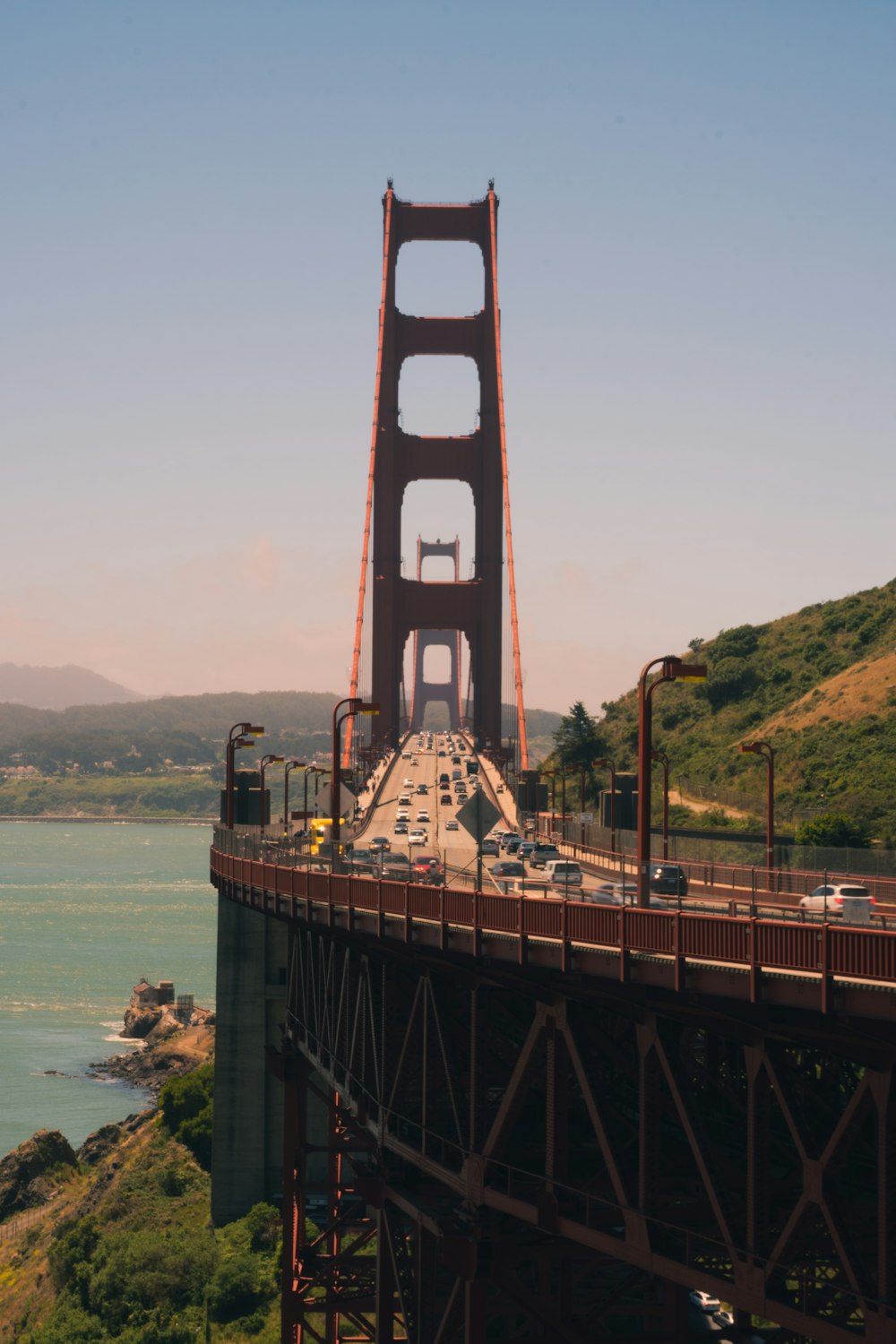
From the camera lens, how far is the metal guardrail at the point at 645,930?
16.3 m

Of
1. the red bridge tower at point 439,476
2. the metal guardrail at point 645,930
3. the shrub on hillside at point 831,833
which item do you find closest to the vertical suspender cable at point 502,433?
the red bridge tower at point 439,476

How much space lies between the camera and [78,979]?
128 meters

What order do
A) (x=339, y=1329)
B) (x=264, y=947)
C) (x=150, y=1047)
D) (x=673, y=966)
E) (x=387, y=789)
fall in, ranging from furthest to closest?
(x=387, y=789)
(x=150, y=1047)
(x=264, y=947)
(x=339, y=1329)
(x=673, y=966)

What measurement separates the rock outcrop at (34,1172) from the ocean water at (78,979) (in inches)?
285

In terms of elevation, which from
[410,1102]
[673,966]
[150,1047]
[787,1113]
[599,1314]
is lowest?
[150,1047]

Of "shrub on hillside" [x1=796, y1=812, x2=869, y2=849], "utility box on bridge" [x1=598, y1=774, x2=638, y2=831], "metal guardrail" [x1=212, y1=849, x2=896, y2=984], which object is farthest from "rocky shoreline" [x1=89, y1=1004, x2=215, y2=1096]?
"metal guardrail" [x1=212, y1=849, x2=896, y2=984]

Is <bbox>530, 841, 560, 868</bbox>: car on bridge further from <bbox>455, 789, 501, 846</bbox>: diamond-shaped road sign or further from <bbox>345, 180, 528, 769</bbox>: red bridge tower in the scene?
<bbox>345, 180, 528, 769</bbox>: red bridge tower

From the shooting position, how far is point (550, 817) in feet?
244

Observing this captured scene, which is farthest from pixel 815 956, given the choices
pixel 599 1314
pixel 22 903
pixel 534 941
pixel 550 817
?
pixel 22 903

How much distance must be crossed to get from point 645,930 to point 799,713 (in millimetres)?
93597

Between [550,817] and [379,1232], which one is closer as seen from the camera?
[379,1232]

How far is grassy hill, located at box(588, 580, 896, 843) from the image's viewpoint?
294ft

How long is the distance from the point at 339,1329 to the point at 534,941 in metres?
24.9

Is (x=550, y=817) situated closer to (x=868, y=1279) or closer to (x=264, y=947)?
(x=264, y=947)
